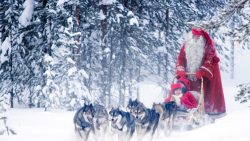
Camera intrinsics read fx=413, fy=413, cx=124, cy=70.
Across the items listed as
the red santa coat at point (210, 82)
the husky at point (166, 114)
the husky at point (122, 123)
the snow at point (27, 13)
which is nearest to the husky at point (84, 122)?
the husky at point (122, 123)

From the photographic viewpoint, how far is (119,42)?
19.0m

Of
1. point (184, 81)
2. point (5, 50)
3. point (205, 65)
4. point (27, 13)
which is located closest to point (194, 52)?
point (205, 65)

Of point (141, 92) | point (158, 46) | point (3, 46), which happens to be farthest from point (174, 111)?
point (141, 92)

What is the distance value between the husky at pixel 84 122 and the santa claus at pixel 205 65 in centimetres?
377

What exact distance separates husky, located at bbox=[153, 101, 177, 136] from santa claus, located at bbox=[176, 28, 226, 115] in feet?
5.06

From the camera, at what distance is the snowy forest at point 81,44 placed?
49.7ft

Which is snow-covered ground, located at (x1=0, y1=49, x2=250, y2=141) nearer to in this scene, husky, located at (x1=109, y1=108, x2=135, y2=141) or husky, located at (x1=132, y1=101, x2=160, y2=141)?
husky, located at (x1=132, y1=101, x2=160, y2=141)

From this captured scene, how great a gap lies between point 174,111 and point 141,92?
15.4 meters

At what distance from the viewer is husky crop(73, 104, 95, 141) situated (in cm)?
820

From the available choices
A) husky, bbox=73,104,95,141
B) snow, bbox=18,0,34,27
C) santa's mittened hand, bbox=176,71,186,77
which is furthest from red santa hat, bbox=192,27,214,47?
snow, bbox=18,0,34,27

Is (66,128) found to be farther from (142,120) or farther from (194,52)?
(194,52)

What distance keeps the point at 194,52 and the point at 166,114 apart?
2472mm

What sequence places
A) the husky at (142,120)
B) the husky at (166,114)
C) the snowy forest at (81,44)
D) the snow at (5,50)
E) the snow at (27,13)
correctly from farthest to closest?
1. the snow at (27,13)
2. the snowy forest at (81,44)
3. the snow at (5,50)
4. the husky at (166,114)
5. the husky at (142,120)

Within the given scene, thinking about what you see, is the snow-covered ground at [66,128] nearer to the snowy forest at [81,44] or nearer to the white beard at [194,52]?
the white beard at [194,52]
